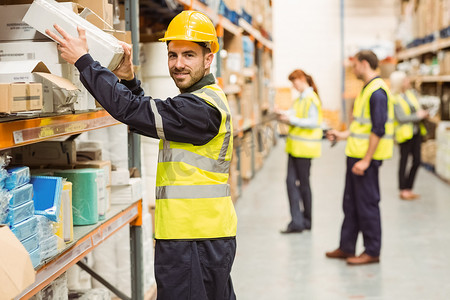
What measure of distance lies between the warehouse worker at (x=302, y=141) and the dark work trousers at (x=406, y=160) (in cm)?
255

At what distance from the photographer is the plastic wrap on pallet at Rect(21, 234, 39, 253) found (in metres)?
2.22

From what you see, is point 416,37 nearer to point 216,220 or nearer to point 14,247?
point 216,220

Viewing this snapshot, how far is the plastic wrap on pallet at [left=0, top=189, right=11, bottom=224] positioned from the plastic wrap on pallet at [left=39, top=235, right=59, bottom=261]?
10.7 inches

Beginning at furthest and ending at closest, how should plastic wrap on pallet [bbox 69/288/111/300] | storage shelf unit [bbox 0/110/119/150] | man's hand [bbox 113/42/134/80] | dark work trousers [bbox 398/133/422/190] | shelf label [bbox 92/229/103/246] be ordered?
dark work trousers [bbox 398/133/422/190]
plastic wrap on pallet [bbox 69/288/111/300]
shelf label [bbox 92/229/103/246]
man's hand [bbox 113/42/134/80]
storage shelf unit [bbox 0/110/119/150]

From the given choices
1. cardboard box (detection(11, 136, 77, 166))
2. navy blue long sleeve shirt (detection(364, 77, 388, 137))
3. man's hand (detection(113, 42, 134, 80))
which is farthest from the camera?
navy blue long sleeve shirt (detection(364, 77, 388, 137))

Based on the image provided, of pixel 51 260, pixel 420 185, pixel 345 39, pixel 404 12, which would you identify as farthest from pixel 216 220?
pixel 345 39

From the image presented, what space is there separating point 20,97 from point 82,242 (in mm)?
1016

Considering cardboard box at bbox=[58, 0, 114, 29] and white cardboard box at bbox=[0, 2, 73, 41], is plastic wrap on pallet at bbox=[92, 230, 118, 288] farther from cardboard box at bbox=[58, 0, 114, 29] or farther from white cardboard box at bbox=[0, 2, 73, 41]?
white cardboard box at bbox=[0, 2, 73, 41]

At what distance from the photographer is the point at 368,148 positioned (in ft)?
17.2

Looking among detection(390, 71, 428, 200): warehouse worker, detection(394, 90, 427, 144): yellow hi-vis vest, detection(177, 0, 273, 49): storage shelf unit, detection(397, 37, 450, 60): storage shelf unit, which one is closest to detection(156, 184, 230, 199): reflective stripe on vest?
detection(177, 0, 273, 49): storage shelf unit

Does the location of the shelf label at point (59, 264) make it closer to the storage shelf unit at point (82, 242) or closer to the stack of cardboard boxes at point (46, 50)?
the storage shelf unit at point (82, 242)

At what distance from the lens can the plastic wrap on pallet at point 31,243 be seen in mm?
2223

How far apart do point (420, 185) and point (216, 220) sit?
299 inches

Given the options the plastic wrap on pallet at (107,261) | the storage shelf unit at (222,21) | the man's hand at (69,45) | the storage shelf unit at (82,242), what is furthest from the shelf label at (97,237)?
the storage shelf unit at (222,21)
